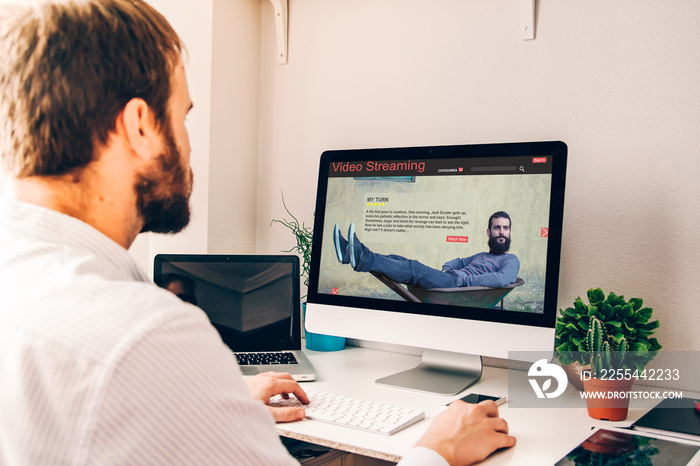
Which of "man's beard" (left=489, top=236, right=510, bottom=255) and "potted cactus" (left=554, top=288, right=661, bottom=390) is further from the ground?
"man's beard" (left=489, top=236, right=510, bottom=255)

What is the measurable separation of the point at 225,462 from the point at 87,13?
496 millimetres

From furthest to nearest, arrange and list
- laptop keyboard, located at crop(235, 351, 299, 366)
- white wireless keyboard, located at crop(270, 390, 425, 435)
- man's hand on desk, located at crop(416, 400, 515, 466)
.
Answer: laptop keyboard, located at crop(235, 351, 299, 366) < white wireless keyboard, located at crop(270, 390, 425, 435) < man's hand on desk, located at crop(416, 400, 515, 466)

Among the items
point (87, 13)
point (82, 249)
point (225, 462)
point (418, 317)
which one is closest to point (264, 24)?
point (418, 317)

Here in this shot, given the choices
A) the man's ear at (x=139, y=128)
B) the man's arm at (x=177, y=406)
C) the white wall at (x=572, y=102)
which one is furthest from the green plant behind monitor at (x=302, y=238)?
the man's arm at (x=177, y=406)

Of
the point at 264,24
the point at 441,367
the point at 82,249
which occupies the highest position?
the point at 264,24

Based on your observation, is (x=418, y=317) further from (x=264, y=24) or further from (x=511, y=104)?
(x=264, y=24)

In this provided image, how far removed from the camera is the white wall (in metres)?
1.22

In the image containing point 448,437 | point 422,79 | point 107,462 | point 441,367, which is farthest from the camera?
point 422,79

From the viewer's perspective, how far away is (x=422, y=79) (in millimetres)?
1542

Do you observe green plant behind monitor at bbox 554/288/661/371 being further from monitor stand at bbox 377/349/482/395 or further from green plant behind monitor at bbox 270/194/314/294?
green plant behind monitor at bbox 270/194/314/294

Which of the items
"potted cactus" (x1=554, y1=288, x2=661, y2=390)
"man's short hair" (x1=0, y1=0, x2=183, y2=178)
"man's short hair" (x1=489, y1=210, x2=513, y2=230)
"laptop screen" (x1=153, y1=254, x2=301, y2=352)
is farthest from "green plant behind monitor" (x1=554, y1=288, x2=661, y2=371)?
"man's short hair" (x1=0, y1=0, x2=183, y2=178)

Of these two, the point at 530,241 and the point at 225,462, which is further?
the point at 530,241

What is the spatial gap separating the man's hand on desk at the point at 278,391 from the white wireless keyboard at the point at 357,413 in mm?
21

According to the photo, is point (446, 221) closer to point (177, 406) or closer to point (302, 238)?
point (302, 238)
